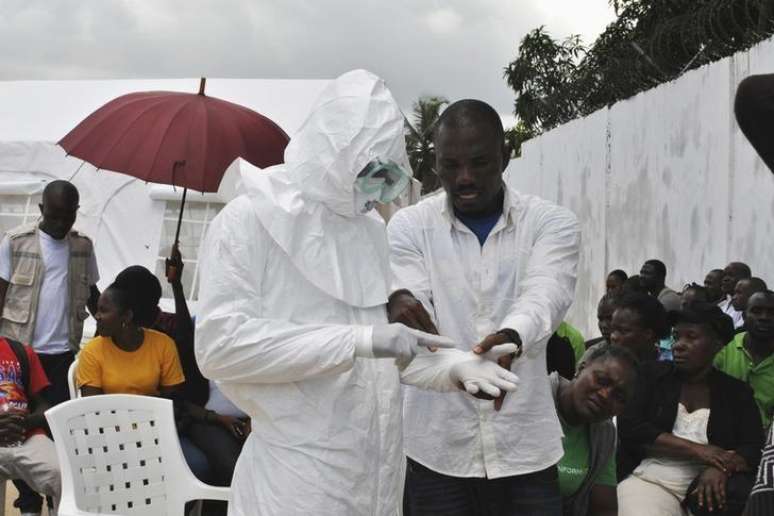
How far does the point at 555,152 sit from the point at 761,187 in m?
8.16

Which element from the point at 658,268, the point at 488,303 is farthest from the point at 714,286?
the point at 488,303

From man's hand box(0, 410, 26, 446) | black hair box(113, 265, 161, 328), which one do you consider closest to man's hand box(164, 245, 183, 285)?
black hair box(113, 265, 161, 328)

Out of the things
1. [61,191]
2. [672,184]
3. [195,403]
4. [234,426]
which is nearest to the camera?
[234,426]

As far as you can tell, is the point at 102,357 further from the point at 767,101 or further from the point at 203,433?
the point at 767,101

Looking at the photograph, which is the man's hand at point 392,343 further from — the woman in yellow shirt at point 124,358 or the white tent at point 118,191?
the white tent at point 118,191

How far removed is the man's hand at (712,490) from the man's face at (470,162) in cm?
168

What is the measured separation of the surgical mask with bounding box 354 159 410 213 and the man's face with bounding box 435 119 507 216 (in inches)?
13.9

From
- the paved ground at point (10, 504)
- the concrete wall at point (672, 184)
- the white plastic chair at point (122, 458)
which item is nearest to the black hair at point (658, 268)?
the concrete wall at point (672, 184)

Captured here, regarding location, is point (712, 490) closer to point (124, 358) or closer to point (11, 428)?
point (124, 358)

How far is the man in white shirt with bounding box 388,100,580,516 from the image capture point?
309 cm

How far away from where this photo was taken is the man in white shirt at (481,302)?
309cm

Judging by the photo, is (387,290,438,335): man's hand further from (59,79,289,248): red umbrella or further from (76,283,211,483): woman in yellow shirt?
(59,79,289,248): red umbrella

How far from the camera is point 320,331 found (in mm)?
2570

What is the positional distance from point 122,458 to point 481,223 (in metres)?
1.95
